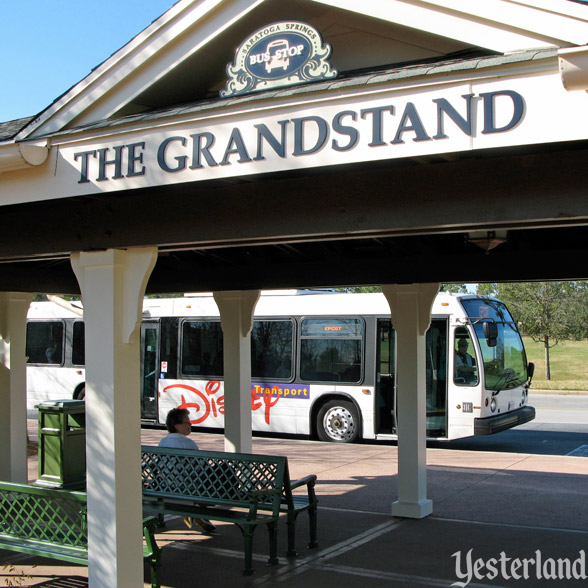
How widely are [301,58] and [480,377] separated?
10405 mm

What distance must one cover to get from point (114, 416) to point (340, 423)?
10.3 metres

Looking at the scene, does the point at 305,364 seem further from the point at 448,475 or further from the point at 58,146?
the point at 58,146

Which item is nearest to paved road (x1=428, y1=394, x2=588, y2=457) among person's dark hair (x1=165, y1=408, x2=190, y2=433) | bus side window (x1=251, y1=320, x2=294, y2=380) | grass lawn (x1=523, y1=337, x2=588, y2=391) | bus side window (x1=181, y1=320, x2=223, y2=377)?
bus side window (x1=251, y1=320, x2=294, y2=380)

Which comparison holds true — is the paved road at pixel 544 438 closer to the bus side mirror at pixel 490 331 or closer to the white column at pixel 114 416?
the bus side mirror at pixel 490 331

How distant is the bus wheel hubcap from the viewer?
15.0 metres

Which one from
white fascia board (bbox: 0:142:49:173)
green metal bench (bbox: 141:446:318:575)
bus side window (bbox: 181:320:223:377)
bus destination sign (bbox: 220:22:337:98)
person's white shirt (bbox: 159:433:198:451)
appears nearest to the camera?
bus destination sign (bbox: 220:22:337:98)

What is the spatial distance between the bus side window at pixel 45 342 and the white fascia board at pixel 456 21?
16.5 meters

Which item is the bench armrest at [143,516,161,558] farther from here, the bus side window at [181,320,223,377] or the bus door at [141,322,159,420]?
the bus door at [141,322,159,420]

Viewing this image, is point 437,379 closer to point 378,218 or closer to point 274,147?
point 378,218

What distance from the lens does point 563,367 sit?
3678 centimetres

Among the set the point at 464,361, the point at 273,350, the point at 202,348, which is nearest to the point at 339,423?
the point at 273,350

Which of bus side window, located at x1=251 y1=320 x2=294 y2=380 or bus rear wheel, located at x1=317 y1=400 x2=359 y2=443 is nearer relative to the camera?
bus rear wheel, located at x1=317 y1=400 x2=359 y2=443

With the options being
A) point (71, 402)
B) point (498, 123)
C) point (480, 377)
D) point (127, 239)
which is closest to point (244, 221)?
point (127, 239)

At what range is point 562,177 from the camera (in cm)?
381
